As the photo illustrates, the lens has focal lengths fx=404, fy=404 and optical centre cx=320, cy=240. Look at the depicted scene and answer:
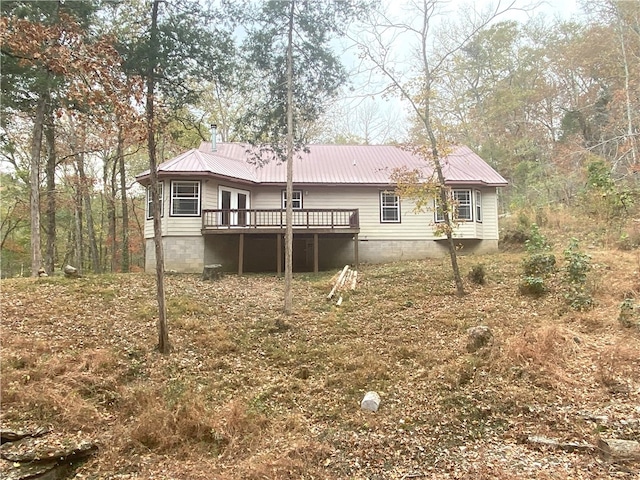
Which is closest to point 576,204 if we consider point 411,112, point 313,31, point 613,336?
point 411,112

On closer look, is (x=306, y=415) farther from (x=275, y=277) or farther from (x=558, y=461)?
(x=275, y=277)

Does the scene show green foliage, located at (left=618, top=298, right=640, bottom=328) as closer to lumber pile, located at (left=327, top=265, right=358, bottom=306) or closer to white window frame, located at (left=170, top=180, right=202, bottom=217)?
lumber pile, located at (left=327, top=265, right=358, bottom=306)

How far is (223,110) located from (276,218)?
10.8 m

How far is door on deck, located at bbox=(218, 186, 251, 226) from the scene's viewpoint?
52.4ft

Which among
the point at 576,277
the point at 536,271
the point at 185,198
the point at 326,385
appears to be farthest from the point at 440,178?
the point at 185,198

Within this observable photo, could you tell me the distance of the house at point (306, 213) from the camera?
1555 centimetres

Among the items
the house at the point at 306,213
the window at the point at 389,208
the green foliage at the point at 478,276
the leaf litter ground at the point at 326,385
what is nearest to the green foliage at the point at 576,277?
the leaf litter ground at the point at 326,385

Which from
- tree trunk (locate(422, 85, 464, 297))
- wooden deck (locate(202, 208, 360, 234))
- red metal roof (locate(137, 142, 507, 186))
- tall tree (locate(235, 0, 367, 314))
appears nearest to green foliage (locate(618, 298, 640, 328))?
tree trunk (locate(422, 85, 464, 297))

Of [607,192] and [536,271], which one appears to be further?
[607,192]

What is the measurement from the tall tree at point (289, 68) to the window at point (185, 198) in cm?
460

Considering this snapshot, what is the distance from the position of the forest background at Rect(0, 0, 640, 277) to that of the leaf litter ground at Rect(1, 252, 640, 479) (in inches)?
162

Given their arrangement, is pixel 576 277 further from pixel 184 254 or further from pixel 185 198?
pixel 185 198

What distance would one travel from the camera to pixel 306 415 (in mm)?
5984

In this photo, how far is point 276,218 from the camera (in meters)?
16.7
